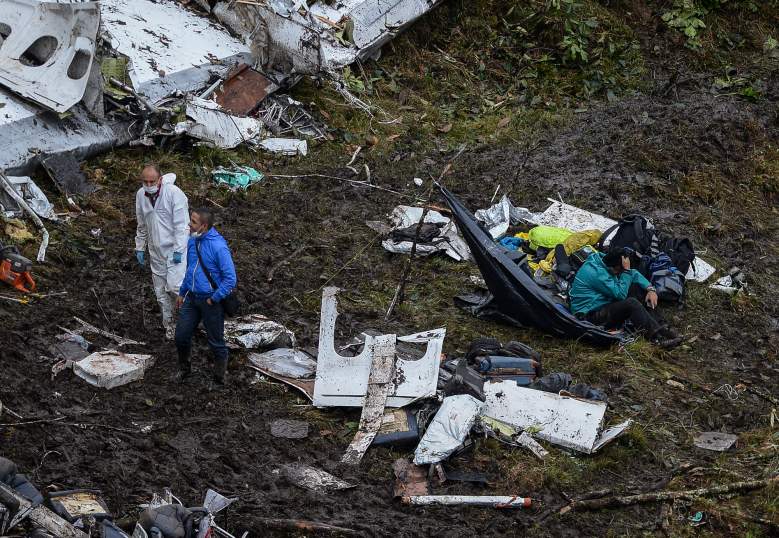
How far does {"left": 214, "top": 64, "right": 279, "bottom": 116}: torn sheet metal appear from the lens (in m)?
10.7

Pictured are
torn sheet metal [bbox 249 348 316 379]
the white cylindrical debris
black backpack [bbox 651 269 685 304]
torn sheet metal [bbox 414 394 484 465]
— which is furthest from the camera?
black backpack [bbox 651 269 685 304]


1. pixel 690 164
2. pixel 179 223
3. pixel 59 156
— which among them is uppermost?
pixel 179 223

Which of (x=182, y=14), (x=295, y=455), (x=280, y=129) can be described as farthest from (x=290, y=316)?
(x=182, y=14)

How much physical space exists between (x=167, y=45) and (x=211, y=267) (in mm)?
5551

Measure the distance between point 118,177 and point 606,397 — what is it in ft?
17.7

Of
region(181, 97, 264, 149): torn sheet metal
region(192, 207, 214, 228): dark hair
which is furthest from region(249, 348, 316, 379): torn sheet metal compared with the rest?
region(181, 97, 264, 149): torn sheet metal

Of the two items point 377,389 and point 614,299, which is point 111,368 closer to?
point 377,389

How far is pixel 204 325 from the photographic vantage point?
21.0 feet

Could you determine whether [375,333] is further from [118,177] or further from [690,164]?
[690,164]

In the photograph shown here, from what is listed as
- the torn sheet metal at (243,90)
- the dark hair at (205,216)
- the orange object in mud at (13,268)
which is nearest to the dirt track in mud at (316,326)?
the orange object in mud at (13,268)

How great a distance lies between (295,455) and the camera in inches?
235

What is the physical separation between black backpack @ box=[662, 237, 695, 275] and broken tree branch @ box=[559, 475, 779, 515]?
314cm

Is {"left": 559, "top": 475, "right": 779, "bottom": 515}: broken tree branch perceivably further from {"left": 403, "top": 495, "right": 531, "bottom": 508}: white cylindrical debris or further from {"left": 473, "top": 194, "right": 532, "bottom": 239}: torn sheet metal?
{"left": 473, "top": 194, "right": 532, "bottom": 239}: torn sheet metal

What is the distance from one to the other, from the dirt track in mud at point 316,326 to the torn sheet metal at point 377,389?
0.13 metres
